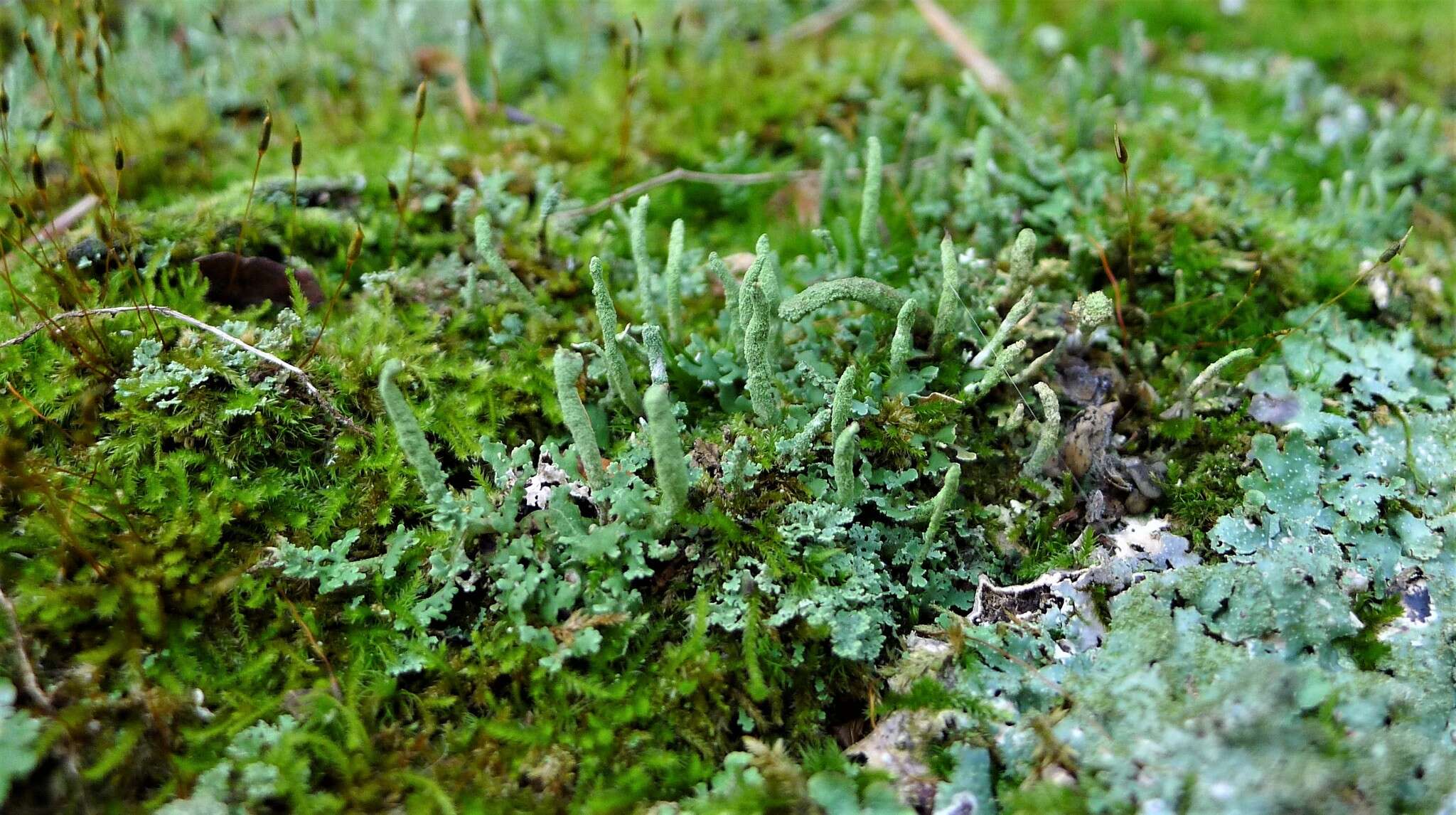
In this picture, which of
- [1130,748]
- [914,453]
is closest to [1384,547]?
[1130,748]

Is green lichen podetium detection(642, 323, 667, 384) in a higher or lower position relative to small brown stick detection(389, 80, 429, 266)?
lower

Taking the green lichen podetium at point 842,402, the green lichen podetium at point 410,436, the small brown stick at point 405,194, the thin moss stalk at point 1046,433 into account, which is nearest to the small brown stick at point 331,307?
the small brown stick at point 405,194

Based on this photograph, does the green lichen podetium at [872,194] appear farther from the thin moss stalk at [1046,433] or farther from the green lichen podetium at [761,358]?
the thin moss stalk at [1046,433]

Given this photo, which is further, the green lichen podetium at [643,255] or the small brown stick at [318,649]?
the green lichen podetium at [643,255]

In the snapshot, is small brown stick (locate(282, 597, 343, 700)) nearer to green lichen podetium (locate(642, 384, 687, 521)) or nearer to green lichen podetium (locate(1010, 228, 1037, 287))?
green lichen podetium (locate(642, 384, 687, 521))

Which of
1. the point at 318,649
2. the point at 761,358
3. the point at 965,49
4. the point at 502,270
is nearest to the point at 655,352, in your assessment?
the point at 761,358

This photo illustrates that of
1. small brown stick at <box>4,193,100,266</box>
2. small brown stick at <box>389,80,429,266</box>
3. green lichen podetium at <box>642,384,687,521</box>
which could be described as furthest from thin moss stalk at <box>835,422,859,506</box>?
small brown stick at <box>4,193,100,266</box>
